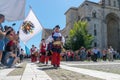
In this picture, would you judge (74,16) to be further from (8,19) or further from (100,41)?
(8,19)

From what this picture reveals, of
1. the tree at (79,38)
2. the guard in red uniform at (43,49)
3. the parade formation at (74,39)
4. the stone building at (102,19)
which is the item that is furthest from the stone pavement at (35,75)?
the stone building at (102,19)

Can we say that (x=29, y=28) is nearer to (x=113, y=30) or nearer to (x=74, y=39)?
(x=74, y=39)

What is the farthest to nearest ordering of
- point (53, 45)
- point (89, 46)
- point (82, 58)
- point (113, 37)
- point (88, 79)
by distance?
point (113, 37), point (89, 46), point (82, 58), point (53, 45), point (88, 79)

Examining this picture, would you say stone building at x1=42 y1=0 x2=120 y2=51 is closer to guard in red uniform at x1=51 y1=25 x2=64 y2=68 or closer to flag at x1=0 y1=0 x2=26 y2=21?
guard in red uniform at x1=51 y1=25 x2=64 y2=68

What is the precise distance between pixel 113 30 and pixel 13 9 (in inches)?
2505

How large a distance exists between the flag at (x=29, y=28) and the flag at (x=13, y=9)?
7144 millimetres

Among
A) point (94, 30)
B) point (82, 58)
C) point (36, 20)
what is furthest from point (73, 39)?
point (36, 20)

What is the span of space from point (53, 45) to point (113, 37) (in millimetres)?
59322

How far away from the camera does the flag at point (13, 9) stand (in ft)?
19.2

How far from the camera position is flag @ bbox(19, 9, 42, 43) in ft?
45.2

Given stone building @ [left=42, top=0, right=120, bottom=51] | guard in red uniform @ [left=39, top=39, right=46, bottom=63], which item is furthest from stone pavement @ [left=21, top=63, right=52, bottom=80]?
stone building @ [left=42, top=0, right=120, bottom=51]

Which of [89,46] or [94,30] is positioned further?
[94,30]

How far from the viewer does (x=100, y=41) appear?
206 feet

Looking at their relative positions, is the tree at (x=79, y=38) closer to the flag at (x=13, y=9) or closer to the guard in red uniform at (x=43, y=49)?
the guard in red uniform at (x=43, y=49)
